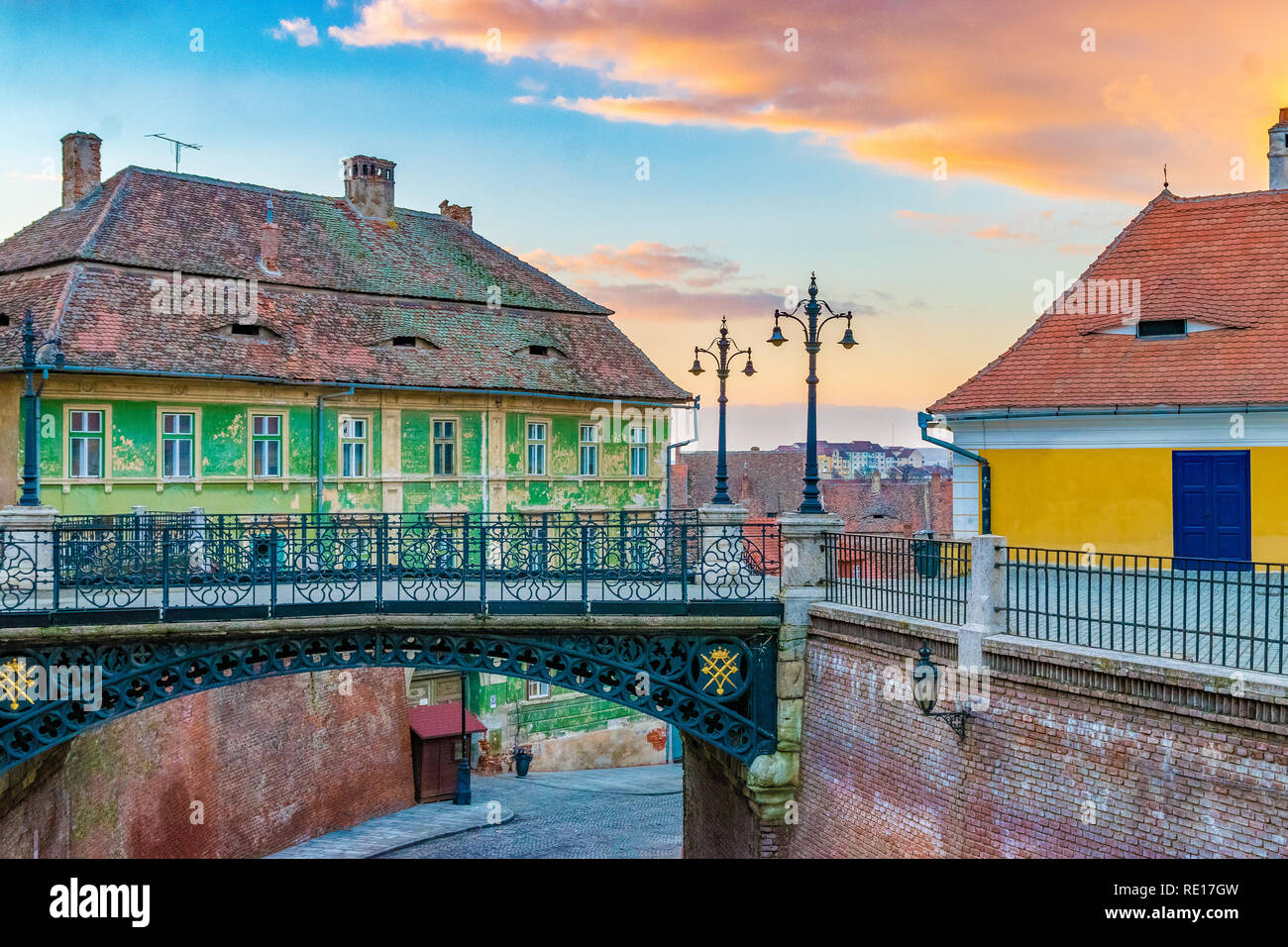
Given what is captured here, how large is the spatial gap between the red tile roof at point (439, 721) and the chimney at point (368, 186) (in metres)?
14.4

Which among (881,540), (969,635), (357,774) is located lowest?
(357,774)

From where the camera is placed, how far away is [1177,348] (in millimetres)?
19422

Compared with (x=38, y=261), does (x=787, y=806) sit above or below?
below

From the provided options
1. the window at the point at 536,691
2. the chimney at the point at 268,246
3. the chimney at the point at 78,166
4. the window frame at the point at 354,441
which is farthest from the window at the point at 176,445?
the window at the point at 536,691

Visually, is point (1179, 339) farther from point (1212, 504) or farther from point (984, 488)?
point (984, 488)

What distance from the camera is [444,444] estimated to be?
30.0 metres

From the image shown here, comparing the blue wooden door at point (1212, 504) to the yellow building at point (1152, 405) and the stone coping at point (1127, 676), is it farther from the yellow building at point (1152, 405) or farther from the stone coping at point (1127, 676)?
the stone coping at point (1127, 676)

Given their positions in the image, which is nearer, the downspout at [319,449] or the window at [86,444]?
the window at [86,444]

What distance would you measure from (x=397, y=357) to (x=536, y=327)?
473cm

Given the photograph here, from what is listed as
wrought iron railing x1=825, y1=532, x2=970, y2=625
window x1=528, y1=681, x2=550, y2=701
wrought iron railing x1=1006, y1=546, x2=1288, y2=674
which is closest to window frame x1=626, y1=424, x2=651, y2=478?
window x1=528, y1=681, x2=550, y2=701

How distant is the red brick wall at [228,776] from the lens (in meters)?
17.5
